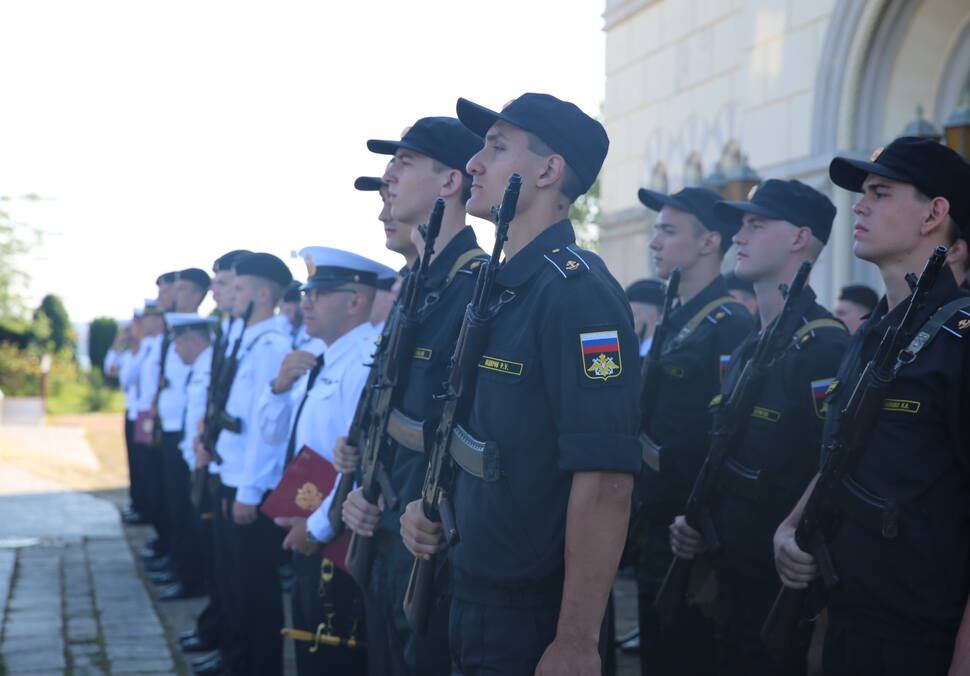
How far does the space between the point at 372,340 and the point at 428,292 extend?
1.25m

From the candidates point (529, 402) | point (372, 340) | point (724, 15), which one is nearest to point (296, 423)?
point (372, 340)

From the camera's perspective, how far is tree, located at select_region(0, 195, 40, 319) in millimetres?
32688

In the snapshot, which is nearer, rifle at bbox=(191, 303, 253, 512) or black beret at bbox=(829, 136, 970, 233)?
black beret at bbox=(829, 136, 970, 233)

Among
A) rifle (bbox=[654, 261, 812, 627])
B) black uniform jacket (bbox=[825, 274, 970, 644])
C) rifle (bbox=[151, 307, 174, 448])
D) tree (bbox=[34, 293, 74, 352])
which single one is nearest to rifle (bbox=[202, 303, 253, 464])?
rifle (bbox=[654, 261, 812, 627])

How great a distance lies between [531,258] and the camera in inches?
110

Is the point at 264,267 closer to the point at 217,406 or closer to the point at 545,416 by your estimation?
the point at 217,406

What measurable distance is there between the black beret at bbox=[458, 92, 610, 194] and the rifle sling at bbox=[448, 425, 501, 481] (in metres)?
0.74

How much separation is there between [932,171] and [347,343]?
8.26ft

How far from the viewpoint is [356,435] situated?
3805mm

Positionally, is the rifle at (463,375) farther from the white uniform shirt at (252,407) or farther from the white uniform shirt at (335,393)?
the white uniform shirt at (252,407)

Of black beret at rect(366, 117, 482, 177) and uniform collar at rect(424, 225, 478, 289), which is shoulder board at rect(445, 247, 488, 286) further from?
black beret at rect(366, 117, 482, 177)

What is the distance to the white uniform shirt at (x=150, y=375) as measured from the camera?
10.2 m

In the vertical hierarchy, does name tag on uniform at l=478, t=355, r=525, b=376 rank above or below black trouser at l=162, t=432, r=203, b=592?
above

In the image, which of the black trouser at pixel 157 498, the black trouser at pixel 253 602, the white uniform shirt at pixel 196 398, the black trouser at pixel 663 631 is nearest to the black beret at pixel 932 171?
the black trouser at pixel 663 631
